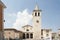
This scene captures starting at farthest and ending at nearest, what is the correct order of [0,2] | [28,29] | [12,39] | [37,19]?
[28,29]
[37,19]
[12,39]
[0,2]

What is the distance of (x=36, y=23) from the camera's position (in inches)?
2640

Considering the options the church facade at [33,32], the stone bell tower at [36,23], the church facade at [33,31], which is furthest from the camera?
the stone bell tower at [36,23]

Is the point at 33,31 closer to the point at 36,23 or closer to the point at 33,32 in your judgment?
the point at 33,32

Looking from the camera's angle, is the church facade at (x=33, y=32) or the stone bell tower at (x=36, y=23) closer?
the church facade at (x=33, y=32)

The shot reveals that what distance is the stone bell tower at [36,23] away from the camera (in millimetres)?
65688

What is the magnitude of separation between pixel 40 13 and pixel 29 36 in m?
8.22

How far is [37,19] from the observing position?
2665 inches

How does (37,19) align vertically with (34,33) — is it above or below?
above

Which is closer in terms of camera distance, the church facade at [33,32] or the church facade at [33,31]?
the church facade at [33,32]

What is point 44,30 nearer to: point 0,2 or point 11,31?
point 11,31

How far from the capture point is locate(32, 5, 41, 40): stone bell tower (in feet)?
216

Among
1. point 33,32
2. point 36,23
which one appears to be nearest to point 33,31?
point 33,32

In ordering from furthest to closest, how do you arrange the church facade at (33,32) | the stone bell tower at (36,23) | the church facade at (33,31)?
1. the stone bell tower at (36,23)
2. the church facade at (33,31)
3. the church facade at (33,32)

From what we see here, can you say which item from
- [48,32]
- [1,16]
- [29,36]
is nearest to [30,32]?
[29,36]
